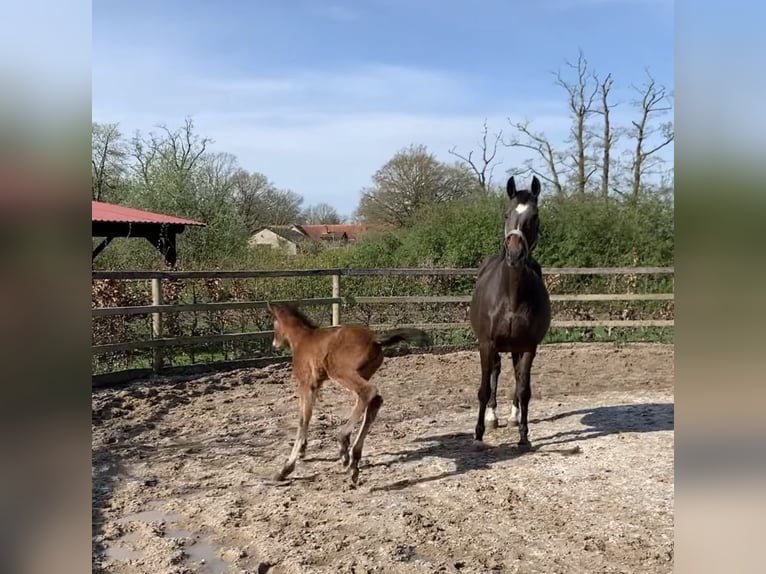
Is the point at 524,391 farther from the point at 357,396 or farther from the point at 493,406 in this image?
the point at 357,396

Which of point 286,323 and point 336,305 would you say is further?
point 336,305

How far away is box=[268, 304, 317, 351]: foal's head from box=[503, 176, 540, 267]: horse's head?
1.47 m

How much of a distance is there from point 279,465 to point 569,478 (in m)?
1.99

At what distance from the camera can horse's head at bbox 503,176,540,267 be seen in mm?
4141

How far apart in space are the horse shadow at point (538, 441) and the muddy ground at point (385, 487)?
2cm

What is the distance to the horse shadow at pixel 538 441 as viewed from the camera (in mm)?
4312

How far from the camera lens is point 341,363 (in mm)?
3924

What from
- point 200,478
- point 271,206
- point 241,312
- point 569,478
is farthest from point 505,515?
point 271,206

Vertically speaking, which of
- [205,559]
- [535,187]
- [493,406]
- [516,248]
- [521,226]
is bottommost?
[205,559]

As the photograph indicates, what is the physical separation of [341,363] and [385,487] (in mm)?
837

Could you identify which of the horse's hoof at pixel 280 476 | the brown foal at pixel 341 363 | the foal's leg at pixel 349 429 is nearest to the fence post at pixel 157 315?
the brown foal at pixel 341 363

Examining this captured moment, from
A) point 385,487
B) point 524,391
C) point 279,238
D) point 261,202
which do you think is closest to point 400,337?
point 385,487

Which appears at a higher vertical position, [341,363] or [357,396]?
[341,363]
